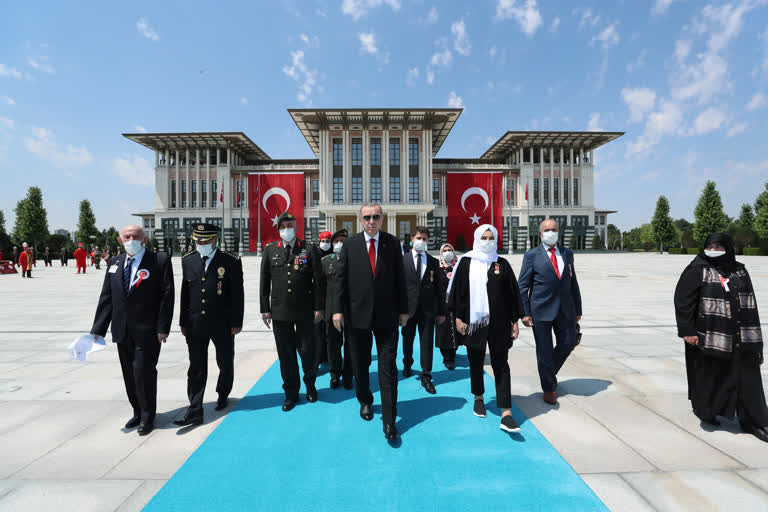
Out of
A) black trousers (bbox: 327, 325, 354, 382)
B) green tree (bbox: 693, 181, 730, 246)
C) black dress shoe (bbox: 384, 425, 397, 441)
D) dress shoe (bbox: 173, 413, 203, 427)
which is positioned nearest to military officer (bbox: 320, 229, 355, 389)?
black trousers (bbox: 327, 325, 354, 382)

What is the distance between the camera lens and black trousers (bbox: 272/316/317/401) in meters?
3.85

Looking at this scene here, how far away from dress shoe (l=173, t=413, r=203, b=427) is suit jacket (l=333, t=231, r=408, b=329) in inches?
66.0

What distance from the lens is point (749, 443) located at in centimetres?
304

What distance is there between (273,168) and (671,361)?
53325 mm

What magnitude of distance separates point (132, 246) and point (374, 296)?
219 cm

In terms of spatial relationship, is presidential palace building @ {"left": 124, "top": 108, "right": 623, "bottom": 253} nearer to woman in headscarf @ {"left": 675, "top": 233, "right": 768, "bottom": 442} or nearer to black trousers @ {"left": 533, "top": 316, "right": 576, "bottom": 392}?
black trousers @ {"left": 533, "top": 316, "right": 576, "bottom": 392}

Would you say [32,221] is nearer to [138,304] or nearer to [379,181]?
[379,181]

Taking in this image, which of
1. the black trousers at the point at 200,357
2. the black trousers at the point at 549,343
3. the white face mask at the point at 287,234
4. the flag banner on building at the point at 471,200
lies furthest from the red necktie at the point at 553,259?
the flag banner on building at the point at 471,200

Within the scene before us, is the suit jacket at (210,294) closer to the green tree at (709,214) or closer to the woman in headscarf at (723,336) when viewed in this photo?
the woman in headscarf at (723,336)

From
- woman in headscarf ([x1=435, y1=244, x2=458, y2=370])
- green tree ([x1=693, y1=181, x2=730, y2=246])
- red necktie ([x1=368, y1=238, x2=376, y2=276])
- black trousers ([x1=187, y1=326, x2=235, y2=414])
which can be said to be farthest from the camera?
green tree ([x1=693, y1=181, x2=730, y2=246])

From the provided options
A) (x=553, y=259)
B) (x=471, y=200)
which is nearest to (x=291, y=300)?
(x=553, y=259)

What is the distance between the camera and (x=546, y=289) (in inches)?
150

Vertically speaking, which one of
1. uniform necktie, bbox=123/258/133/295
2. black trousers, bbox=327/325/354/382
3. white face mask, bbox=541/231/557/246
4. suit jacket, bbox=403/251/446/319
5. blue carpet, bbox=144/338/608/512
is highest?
white face mask, bbox=541/231/557/246

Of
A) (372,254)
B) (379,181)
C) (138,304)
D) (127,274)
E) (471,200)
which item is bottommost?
(138,304)
